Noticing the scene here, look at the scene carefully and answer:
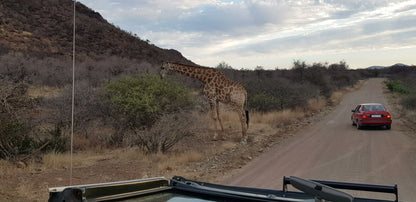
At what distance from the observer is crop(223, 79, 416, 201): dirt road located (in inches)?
348

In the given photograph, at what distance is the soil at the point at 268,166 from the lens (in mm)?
8477

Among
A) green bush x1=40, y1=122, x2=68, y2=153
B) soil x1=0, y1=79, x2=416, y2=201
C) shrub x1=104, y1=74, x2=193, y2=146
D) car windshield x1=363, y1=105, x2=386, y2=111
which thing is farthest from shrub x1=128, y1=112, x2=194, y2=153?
car windshield x1=363, y1=105, x2=386, y2=111

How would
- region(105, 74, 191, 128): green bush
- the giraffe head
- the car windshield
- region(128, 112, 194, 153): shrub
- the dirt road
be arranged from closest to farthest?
the dirt road → region(128, 112, 194, 153): shrub → region(105, 74, 191, 128): green bush → the giraffe head → the car windshield

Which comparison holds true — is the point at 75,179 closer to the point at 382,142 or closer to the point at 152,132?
the point at 152,132

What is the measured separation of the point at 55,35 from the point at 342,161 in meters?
36.5

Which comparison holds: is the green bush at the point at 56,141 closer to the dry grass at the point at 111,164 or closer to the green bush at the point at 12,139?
the dry grass at the point at 111,164

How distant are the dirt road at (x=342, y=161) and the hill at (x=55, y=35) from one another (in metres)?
27.4

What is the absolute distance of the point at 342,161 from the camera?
1085 centimetres

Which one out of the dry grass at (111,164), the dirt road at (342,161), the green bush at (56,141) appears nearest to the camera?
the dry grass at (111,164)

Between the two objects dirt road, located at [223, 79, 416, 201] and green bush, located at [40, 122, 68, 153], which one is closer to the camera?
dirt road, located at [223, 79, 416, 201]

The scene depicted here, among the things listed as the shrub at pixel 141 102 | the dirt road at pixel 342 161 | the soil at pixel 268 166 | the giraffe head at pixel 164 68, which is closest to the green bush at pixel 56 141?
the soil at pixel 268 166

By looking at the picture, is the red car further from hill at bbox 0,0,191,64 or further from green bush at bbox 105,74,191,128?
hill at bbox 0,0,191,64

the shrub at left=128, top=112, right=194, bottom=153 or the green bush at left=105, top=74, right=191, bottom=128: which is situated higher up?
the green bush at left=105, top=74, right=191, bottom=128

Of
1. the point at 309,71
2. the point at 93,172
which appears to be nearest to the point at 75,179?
the point at 93,172
